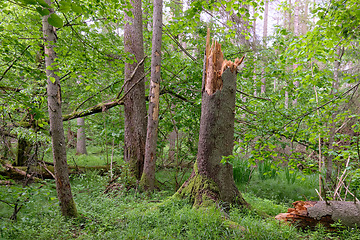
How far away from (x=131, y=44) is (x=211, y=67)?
299cm

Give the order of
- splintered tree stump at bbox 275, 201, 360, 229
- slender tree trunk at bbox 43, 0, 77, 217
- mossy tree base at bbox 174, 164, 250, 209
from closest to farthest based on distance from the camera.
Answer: slender tree trunk at bbox 43, 0, 77, 217
splintered tree stump at bbox 275, 201, 360, 229
mossy tree base at bbox 174, 164, 250, 209

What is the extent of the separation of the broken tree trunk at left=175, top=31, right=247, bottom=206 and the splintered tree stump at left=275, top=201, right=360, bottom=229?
96 centimetres

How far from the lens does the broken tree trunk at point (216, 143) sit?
12.7 feet

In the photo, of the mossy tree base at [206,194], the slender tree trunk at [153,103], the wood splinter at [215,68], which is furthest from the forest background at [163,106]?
the wood splinter at [215,68]

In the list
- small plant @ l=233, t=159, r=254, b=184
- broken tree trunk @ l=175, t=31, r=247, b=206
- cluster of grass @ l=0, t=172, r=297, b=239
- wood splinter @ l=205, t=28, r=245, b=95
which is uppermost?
wood splinter @ l=205, t=28, r=245, b=95

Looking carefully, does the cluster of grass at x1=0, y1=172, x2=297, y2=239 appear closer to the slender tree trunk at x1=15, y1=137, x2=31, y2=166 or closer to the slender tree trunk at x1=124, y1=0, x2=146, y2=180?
the slender tree trunk at x1=124, y1=0, x2=146, y2=180

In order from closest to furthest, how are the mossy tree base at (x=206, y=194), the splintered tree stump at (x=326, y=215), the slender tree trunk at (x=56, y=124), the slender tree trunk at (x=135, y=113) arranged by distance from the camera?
the slender tree trunk at (x=56, y=124), the splintered tree stump at (x=326, y=215), the mossy tree base at (x=206, y=194), the slender tree trunk at (x=135, y=113)

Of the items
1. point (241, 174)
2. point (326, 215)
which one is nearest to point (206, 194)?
point (326, 215)

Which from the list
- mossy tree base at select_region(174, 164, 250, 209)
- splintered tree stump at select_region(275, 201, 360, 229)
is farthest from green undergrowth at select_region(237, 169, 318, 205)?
mossy tree base at select_region(174, 164, 250, 209)

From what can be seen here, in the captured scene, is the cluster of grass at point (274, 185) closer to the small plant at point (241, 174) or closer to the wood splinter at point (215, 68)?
the small plant at point (241, 174)

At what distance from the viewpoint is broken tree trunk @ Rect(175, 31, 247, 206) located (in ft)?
12.7

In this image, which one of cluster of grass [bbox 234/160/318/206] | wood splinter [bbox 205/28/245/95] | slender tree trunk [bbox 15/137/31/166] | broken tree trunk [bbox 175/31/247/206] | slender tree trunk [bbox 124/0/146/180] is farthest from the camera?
cluster of grass [bbox 234/160/318/206]

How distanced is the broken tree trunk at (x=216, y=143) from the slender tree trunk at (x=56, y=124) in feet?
6.73

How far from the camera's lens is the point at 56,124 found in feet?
11.1
